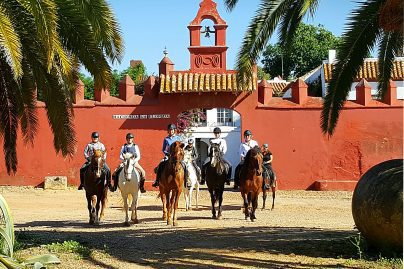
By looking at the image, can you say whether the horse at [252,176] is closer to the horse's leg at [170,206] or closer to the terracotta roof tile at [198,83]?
the horse's leg at [170,206]

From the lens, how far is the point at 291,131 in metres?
24.8

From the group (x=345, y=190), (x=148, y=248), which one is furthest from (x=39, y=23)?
(x=345, y=190)

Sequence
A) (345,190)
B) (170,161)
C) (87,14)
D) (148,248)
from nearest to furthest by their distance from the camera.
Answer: (87,14)
(148,248)
(170,161)
(345,190)

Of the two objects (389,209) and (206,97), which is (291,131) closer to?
(206,97)

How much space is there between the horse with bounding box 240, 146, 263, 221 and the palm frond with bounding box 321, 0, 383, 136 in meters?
4.16

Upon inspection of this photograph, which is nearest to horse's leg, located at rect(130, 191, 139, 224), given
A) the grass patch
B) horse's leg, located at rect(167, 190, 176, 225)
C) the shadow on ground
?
horse's leg, located at rect(167, 190, 176, 225)

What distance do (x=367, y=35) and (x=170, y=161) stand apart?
593cm

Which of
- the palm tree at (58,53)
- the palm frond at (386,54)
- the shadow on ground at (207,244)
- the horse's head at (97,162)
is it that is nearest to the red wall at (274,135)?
the horse's head at (97,162)

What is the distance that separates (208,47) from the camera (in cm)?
2419

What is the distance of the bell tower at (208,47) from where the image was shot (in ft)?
77.8

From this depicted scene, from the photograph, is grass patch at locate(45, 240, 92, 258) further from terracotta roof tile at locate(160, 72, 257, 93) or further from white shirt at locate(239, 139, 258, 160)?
terracotta roof tile at locate(160, 72, 257, 93)

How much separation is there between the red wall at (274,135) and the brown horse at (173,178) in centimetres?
982

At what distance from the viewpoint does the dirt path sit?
9375 mm

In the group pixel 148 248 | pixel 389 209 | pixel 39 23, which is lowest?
pixel 148 248
